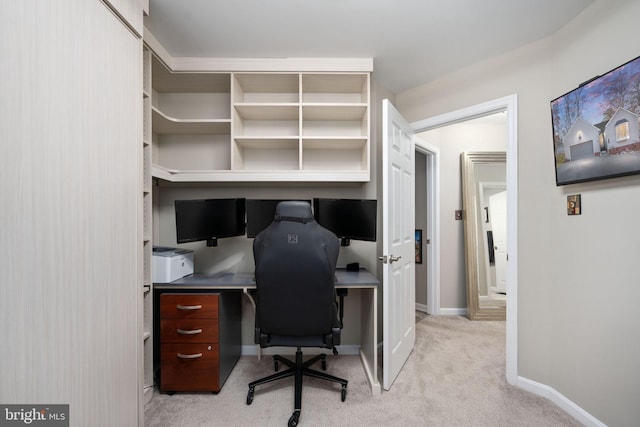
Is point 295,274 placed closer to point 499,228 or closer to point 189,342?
point 189,342

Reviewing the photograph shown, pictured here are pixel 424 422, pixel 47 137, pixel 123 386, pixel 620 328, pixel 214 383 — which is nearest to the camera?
pixel 47 137

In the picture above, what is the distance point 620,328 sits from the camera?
149cm

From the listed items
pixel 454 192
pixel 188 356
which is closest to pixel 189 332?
pixel 188 356

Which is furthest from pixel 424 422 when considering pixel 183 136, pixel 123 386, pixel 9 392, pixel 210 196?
pixel 183 136

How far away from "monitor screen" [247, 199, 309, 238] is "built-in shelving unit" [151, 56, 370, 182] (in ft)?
0.70

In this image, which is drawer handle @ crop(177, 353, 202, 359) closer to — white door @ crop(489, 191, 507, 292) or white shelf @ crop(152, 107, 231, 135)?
white shelf @ crop(152, 107, 231, 135)

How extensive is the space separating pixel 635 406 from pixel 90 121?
10.1 feet

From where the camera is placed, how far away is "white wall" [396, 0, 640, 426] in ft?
4.80

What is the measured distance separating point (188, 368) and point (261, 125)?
6.83 ft

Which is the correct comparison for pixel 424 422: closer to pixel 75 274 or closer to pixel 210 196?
pixel 75 274

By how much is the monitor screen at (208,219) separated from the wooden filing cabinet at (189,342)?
0.47 m

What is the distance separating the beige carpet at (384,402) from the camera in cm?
168

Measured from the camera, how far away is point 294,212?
5.22 ft

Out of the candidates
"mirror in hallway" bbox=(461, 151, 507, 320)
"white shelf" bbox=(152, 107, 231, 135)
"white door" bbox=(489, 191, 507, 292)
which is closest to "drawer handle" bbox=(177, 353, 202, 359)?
"white shelf" bbox=(152, 107, 231, 135)
